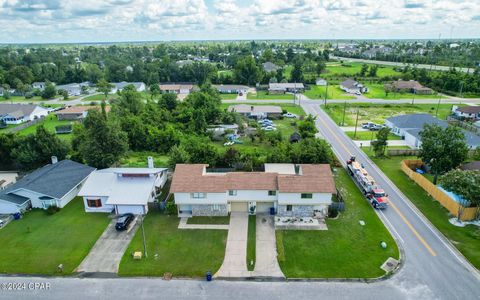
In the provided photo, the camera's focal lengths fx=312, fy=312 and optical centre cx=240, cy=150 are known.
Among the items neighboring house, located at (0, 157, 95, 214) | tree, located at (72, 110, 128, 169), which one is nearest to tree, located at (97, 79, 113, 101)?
tree, located at (72, 110, 128, 169)

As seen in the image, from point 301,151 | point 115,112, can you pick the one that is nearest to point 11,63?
point 115,112

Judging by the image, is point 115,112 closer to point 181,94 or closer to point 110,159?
point 110,159

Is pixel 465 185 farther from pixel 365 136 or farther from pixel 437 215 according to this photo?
pixel 365 136

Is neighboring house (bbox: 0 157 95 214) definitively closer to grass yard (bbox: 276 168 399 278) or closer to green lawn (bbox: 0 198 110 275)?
green lawn (bbox: 0 198 110 275)

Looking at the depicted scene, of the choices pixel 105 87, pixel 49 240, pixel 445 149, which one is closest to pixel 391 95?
pixel 445 149

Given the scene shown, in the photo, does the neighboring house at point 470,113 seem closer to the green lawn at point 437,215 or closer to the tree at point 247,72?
the green lawn at point 437,215
